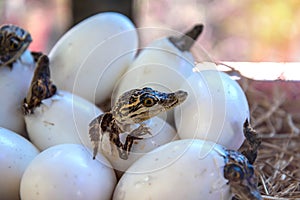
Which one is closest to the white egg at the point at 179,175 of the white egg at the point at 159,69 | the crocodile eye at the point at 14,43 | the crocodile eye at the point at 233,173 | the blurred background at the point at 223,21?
the crocodile eye at the point at 233,173

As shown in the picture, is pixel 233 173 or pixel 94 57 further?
pixel 94 57

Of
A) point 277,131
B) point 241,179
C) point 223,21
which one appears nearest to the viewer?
point 241,179

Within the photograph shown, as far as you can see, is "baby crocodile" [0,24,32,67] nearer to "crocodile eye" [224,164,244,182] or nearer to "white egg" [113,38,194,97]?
"white egg" [113,38,194,97]

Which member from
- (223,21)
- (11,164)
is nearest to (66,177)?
(11,164)

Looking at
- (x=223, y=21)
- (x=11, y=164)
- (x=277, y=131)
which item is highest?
(x=11, y=164)

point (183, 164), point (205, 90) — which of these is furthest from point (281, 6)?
point (183, 164)

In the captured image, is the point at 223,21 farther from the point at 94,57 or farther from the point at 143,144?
the point at 143,144
